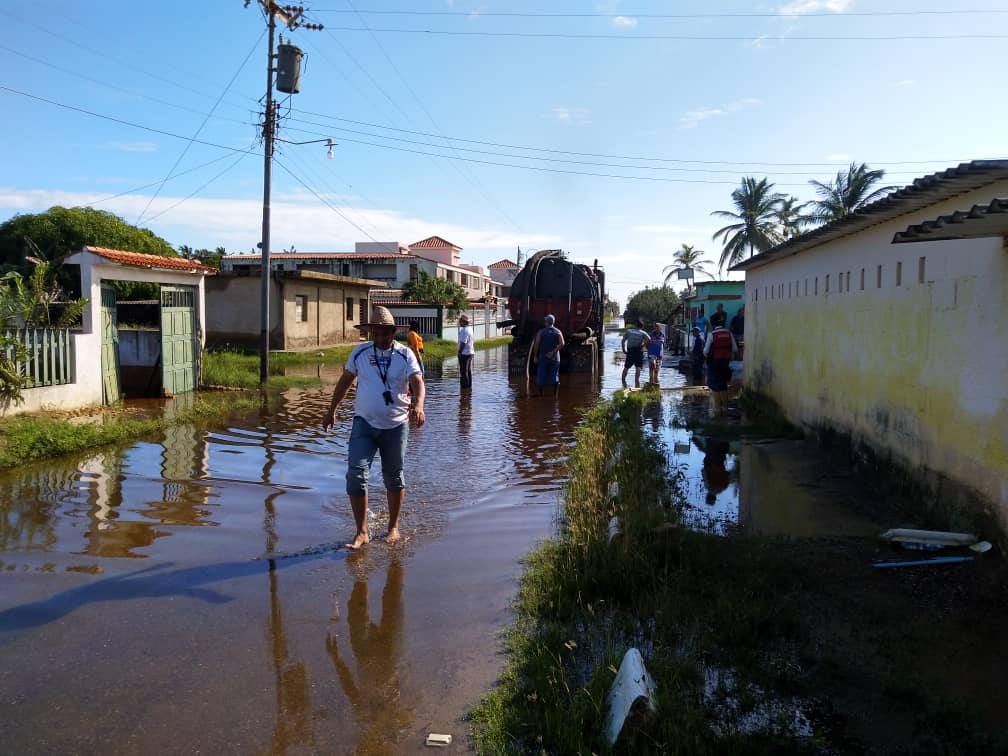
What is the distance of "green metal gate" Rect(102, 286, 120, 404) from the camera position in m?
12.4

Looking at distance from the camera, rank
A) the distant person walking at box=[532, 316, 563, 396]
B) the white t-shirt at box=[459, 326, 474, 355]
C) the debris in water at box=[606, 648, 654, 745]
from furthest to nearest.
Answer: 1. the white t-shirt at box=[459, 326, 474, 355]
2. the distant person walking at box=[532, 316, 563, 396]
3. the debris in water at box=[606, 648, 654, 745]

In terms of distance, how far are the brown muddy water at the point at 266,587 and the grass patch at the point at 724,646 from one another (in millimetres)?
300

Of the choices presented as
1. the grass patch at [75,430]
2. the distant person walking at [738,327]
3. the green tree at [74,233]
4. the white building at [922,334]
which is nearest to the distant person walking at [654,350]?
the distant person walking at [738,327]

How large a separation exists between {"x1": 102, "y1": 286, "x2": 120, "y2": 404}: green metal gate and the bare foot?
844cm

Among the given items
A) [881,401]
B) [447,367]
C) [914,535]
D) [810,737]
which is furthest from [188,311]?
[810,737]

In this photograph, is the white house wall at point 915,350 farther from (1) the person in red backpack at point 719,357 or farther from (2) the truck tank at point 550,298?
(2) the truck tank at point 550,298

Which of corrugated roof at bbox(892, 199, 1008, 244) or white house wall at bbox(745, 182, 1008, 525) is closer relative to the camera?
corrugated roof at bbox(892, 199, 1008, 244)

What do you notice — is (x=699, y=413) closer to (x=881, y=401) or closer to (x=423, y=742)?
(x=881, y=401)

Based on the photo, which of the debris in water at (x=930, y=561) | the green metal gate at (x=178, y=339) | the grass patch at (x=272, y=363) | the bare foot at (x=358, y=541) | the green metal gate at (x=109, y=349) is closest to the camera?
the debris in water at (x=930, y=561)

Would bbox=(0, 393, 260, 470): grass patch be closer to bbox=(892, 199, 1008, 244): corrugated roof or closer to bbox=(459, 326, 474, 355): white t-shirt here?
bbox=(459, 326, 474, 355): white t-shirt

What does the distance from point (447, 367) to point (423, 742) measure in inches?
860

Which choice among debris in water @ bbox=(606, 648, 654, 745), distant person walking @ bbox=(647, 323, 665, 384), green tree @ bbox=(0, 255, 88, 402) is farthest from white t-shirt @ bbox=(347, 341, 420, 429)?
distant person walking @ bbox=(647, 323, 665, 384)

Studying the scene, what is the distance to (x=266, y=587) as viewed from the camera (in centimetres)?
485

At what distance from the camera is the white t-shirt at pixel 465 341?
15853 millimetres
